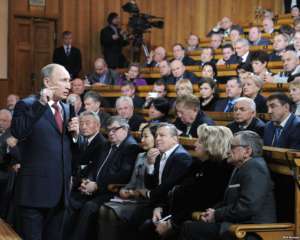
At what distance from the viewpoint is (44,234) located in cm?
391

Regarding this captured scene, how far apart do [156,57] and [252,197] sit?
6805 mm

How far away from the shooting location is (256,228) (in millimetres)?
3875

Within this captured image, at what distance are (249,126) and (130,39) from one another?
6.33 metres

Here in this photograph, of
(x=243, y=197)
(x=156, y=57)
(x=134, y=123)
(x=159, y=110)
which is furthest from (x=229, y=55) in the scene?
(x=243, y=197)

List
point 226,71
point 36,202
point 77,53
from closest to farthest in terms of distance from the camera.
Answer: point 36,202, point 226,71, point 77,53

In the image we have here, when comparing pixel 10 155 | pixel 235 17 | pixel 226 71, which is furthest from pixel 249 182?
pixel 235 17

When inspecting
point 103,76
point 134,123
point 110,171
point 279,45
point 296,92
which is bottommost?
point 110,171

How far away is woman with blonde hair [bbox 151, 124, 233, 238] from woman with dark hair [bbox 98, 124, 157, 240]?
1.82 feet

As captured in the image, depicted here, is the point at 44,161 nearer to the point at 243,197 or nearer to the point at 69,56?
the point at 243,197

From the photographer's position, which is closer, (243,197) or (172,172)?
(243,197)

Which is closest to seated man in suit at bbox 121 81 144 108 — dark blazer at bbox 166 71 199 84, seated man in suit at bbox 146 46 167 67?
dark blazer at bbox 166 71 199 84

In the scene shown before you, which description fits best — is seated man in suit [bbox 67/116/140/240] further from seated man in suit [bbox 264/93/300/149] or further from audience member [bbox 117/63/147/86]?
audience member [bbox 117/63/147/86]

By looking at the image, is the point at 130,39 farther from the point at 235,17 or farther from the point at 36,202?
the point at 36,202

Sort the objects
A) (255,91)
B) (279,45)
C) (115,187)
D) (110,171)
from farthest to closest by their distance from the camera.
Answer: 1. (279,45)
2. (255,91)
3. (110,171)
4. (115,187)
